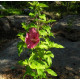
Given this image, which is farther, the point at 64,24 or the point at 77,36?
the point at 64,24

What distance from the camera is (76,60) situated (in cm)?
428

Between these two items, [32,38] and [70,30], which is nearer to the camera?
[32,38]

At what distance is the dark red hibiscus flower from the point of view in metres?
2.03

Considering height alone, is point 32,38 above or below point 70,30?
above

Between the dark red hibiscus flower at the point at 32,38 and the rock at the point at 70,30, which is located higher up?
the dark red hibiscus flower at the point at 32,38

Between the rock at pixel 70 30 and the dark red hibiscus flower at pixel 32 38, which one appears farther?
the rock at pixel 70 30

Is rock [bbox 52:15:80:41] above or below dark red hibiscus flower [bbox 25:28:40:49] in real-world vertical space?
below

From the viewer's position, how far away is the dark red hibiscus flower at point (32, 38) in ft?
6.68

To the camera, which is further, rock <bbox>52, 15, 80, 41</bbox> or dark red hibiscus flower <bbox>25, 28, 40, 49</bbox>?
rock <bbox>52, 15, 80, 41</bbox>

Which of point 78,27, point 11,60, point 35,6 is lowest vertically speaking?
point 11,60

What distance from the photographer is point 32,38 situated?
2064 millimetres

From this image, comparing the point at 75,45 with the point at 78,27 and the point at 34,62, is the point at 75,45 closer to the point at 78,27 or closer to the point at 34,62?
the point at 78,27

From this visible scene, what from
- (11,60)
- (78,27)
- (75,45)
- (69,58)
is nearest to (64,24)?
(78,27)

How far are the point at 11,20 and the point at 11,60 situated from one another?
4.12m
